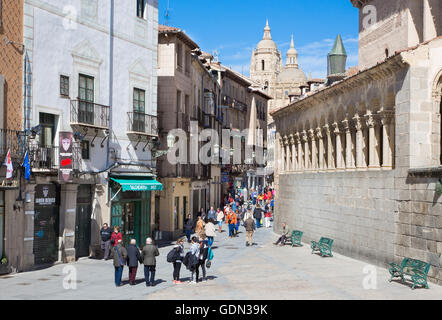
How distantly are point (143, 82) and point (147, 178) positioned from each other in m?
4.38

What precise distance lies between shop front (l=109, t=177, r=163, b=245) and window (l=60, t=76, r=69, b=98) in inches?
169

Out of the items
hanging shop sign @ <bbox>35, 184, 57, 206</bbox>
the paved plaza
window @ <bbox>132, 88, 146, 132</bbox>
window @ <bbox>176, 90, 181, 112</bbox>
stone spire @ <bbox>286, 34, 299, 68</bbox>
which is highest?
stone spire @ <bbox>286, 34, 299, 68</bbox>

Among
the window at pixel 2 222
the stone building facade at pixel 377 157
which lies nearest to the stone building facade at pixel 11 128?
the window at pixel 2 222

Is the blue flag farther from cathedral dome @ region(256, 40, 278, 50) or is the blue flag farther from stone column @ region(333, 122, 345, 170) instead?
cathedral dome @ region(256, 40, 278, 50)

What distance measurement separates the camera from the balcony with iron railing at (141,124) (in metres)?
26.4

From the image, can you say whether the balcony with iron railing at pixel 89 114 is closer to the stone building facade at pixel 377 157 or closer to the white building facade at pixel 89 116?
the white building facade at pixel 89 116

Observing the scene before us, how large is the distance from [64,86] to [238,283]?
1009cm

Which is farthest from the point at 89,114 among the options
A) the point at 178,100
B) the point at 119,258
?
the point at 178,100

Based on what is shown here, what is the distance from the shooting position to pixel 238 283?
18.5m

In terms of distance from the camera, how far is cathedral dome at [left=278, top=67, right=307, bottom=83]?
490ft

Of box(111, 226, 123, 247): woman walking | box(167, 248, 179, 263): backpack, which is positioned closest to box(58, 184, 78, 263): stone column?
box(111, 226, 123, 247): woman walking

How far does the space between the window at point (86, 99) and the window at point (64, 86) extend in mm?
701

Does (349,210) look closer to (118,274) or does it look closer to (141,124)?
(141,124)
